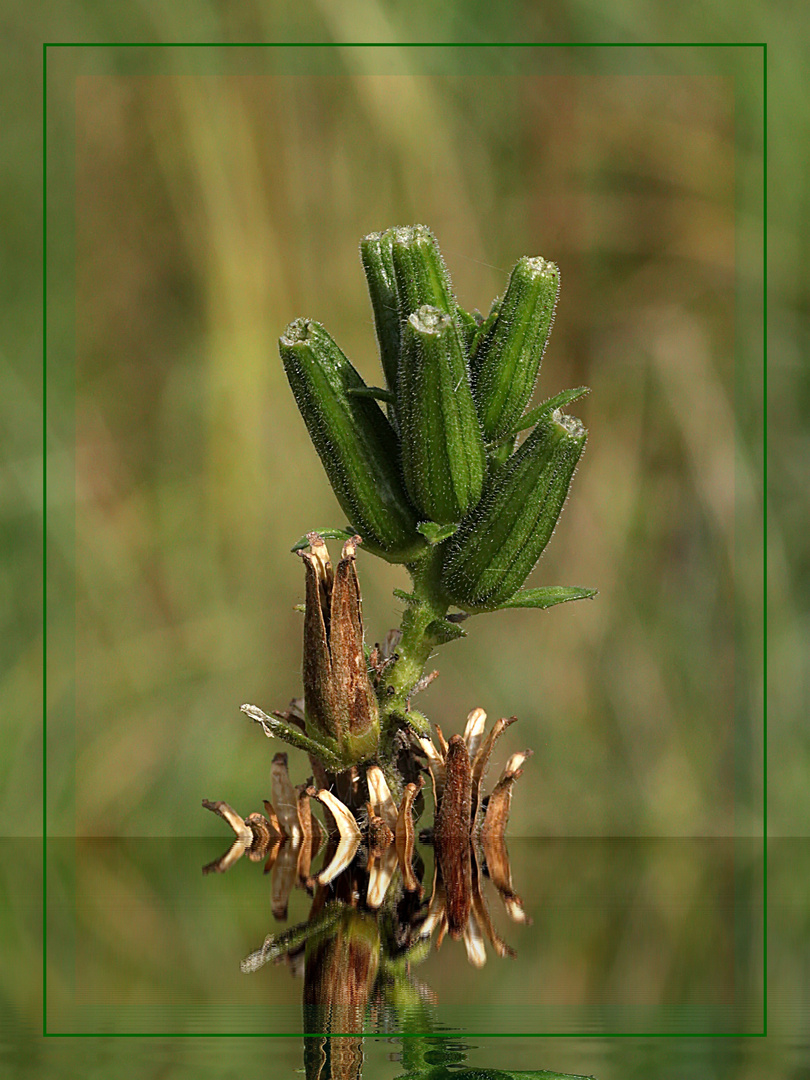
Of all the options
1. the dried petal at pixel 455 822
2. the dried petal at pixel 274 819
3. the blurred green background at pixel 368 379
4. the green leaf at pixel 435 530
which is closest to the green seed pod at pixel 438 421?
the green leaf at pixel 435 530

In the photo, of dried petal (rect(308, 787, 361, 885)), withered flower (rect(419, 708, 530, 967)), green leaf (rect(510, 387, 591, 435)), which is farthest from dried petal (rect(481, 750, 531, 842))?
green leaf (rect(510, 387, 591, 435))

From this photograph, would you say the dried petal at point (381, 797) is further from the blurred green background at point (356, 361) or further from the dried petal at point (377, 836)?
the blurred green background at point (356, 361)

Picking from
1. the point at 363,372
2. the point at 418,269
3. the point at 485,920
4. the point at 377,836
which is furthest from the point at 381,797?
the point at 363,372

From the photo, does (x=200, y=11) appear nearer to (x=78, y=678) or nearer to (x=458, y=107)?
(x=458, y=107)

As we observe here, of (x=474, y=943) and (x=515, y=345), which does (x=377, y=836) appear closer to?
(x=474, y=943)

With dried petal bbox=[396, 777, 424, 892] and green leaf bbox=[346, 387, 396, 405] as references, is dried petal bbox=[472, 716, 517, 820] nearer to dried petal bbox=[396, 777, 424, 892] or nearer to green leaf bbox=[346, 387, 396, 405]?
dried petal bbox=[396, 777, 424, 892]

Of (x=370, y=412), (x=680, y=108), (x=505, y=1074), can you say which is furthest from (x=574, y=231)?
(x=505, y=1074)
